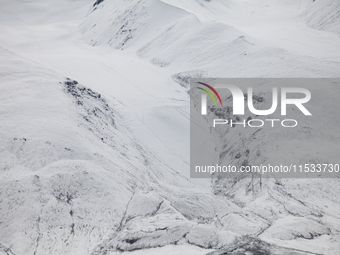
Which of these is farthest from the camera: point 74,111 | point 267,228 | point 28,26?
point 28,26

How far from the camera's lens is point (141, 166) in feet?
67.8

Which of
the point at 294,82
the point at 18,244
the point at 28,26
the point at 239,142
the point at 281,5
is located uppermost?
the point at 281,5

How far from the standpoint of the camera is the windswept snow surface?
527 inches

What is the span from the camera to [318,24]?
4938cm

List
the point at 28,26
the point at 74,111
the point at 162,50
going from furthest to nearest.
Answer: the point at 28,26
the point at 162,50
the point at 74,111

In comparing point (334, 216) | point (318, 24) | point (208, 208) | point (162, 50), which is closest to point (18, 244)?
point (208, 208)

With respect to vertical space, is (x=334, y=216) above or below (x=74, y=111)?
below

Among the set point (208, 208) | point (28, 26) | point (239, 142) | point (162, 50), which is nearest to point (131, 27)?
point (162, 50)

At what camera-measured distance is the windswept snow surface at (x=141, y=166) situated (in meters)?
13.4

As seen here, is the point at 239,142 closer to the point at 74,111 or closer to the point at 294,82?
the point at 294,82

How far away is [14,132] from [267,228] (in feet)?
51.4

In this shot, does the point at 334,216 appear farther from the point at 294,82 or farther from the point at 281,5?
the point at 281,5

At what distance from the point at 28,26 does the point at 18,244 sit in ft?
217

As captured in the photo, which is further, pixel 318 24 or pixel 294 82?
pixel 318 24
